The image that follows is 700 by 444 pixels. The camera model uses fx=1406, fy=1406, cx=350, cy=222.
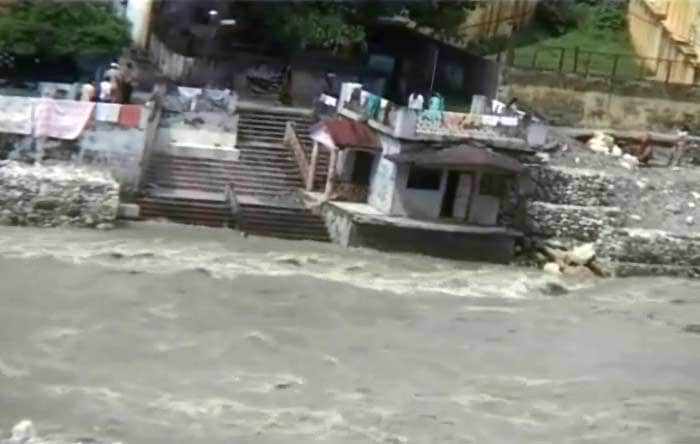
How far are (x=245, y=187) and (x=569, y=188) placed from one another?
22.4 ft

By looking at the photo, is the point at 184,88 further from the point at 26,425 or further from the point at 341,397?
the point at 26,425

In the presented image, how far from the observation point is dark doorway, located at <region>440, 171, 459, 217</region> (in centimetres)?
2847

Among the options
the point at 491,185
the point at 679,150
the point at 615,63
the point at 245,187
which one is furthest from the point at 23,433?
the point at 615,63

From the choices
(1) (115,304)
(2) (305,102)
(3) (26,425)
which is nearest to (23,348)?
(1) (115,304)

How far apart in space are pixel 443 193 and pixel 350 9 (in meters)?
7.63

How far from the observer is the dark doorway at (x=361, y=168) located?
2945 cm

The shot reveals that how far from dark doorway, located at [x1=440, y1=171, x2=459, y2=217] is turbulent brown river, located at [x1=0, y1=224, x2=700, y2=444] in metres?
1.59

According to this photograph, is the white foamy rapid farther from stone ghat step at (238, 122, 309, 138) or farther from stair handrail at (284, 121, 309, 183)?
stone ghat step at (238, 122, 309, 138)

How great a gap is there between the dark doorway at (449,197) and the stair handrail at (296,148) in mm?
3097

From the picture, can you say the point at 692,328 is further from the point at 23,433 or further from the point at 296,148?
the point at 23,433

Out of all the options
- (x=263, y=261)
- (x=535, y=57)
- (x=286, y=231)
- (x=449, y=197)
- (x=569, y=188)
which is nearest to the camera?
(x=263, y=261)

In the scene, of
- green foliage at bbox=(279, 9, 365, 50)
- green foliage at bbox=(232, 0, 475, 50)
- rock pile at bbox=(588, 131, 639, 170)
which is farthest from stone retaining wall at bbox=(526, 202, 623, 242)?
green foliage at bbox=(232, 0, 475, 50)

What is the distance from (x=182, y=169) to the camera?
29047 mm

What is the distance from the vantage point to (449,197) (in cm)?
2858
